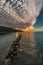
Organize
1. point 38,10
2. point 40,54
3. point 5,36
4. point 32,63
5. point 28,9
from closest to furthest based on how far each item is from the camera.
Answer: point 32,63, point 40,54, point 28,9, point 38,10, point 5,36

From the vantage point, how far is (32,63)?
5477mm

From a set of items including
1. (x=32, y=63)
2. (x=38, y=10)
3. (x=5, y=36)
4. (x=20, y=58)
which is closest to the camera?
(x=32, y=63)

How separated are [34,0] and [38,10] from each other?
570 millimetres

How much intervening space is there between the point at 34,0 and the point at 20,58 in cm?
366

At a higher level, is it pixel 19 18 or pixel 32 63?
pixel 19 18

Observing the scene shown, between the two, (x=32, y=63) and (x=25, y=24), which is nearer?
(x=32, y=63)

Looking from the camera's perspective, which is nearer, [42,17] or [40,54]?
[40,54]

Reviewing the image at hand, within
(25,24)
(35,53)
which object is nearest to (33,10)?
(25,24)

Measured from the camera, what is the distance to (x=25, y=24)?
31.6ft

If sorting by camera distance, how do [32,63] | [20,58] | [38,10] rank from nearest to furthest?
[32,63] < [20,58] < [38,10]

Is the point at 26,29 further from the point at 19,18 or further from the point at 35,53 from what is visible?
the point at 35,53

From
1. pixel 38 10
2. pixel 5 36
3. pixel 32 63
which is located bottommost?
pixel 32 63

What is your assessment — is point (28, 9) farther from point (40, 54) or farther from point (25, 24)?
point (40, 54)

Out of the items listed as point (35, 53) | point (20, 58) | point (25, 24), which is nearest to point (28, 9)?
point (25, 24)
